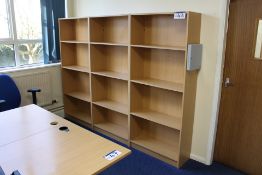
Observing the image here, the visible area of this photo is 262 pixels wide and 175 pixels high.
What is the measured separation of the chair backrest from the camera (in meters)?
3.12

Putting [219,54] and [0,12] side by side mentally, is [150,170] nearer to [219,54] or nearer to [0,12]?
[219,54]

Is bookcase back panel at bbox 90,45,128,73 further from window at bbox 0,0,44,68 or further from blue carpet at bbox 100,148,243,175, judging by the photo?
blue carpet at bbox 100,148,243,175

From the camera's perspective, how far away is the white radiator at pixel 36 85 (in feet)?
11.5

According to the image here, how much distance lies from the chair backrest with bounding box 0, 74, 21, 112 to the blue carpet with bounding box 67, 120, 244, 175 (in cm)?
163

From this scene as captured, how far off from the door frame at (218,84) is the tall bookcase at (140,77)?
0.24m

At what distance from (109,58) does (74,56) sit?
88cm

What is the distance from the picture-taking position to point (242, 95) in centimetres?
250

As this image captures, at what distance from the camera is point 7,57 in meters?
3.56

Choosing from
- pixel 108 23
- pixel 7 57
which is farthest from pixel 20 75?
pixel 108 23

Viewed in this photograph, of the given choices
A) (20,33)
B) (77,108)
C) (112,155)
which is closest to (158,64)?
(112,155)

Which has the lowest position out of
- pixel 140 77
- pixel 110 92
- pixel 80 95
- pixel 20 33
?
pixel 80 95

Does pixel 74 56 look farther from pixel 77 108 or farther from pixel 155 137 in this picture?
pixel 155 137

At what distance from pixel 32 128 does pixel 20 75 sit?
1702 millimetres

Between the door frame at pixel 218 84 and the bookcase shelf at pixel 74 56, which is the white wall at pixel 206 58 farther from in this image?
the bookcase shelf at pixel 74 56
